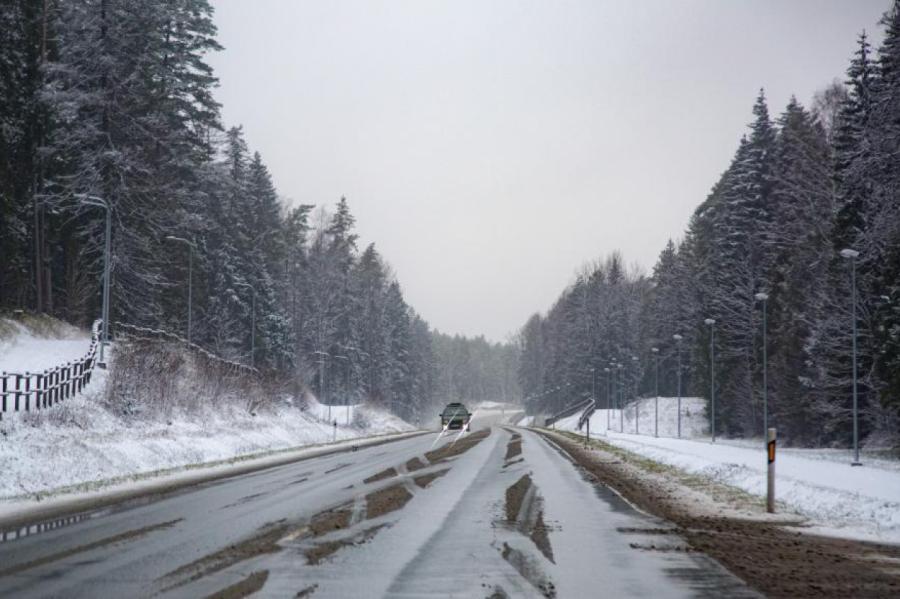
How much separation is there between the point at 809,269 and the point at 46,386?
134 feet

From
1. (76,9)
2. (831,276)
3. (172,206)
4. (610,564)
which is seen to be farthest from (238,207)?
(610,564)

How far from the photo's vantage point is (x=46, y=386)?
21.5 m

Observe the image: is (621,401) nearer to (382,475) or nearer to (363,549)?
(382,475)

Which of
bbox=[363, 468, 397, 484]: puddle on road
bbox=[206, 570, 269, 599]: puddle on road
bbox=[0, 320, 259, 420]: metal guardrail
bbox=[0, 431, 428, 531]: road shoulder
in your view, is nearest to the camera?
→ bbox=[206, 570, 269, 599]: puddle on road

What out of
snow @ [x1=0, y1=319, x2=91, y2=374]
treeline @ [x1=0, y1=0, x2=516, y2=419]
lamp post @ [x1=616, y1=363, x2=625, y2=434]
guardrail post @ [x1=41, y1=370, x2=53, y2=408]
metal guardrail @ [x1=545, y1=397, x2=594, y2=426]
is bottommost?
metal guardrail @ [x1=545, y1=397, x2=594, y2=426]

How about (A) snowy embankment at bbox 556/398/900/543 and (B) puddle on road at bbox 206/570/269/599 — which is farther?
(A) snowy embankment at bbox 556/398/900/543

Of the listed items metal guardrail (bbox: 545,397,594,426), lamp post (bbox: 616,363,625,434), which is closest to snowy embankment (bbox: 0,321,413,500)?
lamp post (bbox: 616,363,625,434)

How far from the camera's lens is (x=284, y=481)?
1792 cm

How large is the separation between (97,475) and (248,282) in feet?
169

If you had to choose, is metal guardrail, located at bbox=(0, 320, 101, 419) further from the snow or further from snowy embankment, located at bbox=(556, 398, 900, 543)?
snowy embankment, located at bbox=(556, 398, 900, 543)

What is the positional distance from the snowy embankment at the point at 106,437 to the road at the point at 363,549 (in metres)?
3.74

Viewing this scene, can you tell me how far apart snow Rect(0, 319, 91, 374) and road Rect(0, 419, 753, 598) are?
17.2m

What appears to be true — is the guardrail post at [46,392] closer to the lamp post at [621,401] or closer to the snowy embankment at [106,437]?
the snowy embankment at [106,437]

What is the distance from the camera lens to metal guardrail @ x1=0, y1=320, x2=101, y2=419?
1941cm
